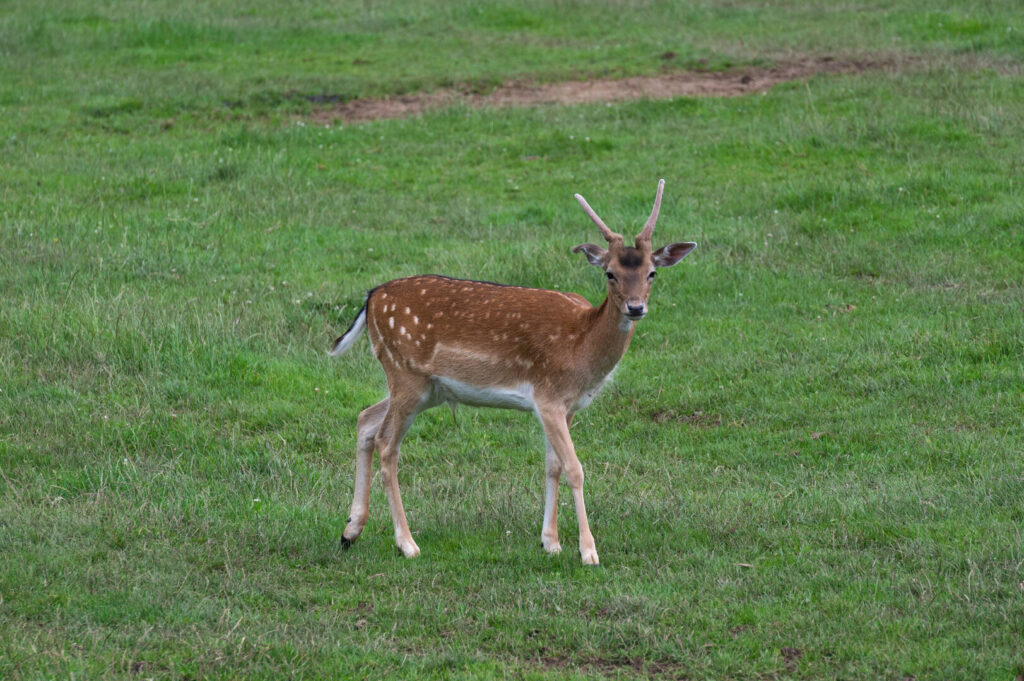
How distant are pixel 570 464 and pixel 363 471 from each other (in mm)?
1276

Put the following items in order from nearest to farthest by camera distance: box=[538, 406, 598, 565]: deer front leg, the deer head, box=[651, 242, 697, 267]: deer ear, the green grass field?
the green grass field → the deer head → box=[538, 406, 598, 565]: deer front leg → box=[651, 242, 697, 267]: deer ear

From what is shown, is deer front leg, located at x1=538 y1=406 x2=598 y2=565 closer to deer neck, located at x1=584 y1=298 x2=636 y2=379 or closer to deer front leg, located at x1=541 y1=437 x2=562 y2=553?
deer front leg, located at x1=541 y1=437 x2=562 y2=553

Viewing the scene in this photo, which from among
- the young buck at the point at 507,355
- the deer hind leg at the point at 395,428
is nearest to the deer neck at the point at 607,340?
the young buck at the point at 507,355

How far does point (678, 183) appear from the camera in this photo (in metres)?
15.1

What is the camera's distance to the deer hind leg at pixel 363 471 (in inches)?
294

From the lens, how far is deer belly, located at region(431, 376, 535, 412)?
7473mm

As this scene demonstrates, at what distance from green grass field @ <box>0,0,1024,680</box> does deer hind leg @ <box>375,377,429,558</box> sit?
308 millimetres

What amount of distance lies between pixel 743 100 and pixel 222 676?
45.3 feet

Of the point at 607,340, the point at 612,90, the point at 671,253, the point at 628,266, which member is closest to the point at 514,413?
the point at 607,340

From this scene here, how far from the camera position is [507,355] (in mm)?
7488

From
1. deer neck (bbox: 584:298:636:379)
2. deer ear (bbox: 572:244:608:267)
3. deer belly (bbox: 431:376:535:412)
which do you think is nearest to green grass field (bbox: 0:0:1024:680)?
deer belly (bbox: 431:376:535:412)

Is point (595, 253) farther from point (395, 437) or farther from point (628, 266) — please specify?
point (395, 437)

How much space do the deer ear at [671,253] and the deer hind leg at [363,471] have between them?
1891 millimetres

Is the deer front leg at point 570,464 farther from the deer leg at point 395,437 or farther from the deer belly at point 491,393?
the deer leg at point 395,437
